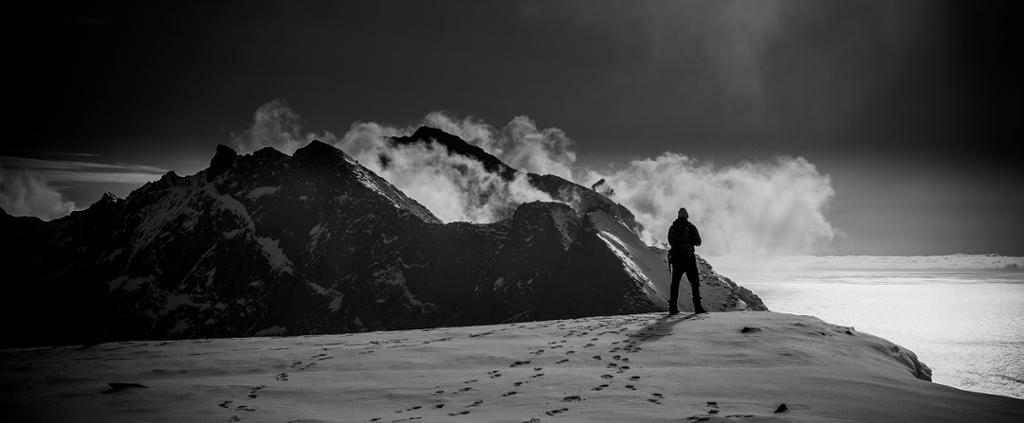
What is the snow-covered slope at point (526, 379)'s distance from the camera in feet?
34.8

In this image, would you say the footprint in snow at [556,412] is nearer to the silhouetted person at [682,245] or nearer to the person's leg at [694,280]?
the silhouetted person at [682,245]

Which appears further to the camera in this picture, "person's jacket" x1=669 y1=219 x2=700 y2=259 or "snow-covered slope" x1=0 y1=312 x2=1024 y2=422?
"person's jacket" x1=669 y1=219 x2=700 y2=259

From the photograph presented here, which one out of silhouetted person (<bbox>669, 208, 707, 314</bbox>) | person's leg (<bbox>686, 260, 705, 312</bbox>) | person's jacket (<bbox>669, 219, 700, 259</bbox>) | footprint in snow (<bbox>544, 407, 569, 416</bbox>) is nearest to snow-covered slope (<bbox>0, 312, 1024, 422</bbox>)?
footprint in snow (<bbox>544, 407, 569, 416</bbox>)

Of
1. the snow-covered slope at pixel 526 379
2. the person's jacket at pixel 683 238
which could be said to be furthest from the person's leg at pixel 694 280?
the snow-covered slope at pixel 526 379

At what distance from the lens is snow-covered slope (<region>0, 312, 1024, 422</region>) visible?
10602 mm

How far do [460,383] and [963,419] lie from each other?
950 cm

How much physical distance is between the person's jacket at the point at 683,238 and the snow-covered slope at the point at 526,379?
11.5 feet

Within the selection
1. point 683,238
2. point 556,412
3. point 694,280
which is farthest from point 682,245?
point 556,412

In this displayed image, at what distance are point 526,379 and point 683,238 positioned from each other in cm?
1116

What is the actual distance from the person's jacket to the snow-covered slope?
351 centimetres

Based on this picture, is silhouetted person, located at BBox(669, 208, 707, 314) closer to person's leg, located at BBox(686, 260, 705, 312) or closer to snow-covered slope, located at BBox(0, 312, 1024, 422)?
person's leg, located at BBox(686, 260, 705, 312)

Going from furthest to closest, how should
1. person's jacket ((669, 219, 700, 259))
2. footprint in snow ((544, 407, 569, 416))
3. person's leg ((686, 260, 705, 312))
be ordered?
person's leg ((686, 260, 705, 312))
person's jacket ((669, 219, 700, 259))
footprint in snow ((544, 407, 569, 416))

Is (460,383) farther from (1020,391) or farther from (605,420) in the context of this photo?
(1020,391)

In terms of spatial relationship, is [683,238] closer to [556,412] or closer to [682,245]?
[682,245]
